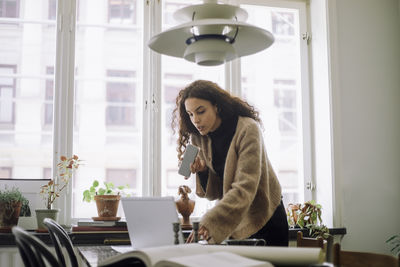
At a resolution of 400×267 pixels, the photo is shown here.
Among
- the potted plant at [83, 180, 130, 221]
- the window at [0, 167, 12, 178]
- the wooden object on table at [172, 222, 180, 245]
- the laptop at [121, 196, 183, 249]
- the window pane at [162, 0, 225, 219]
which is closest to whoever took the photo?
the wooden object on table at [172, 222, 180, 245]

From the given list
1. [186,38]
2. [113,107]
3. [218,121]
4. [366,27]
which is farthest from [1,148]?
[366,27]

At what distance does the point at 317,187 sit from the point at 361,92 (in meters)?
0.75

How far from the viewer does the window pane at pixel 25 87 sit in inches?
134

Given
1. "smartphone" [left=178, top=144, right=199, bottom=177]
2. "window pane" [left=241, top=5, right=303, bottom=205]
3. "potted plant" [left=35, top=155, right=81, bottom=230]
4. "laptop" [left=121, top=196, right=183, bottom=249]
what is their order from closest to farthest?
"laptop" [left=121, top=196, right=183, bottom=249] → "smartphone" [left=178, top=144, right=199, bottom=177] → "potted plant" [left=35, top=155, right=81, bottom=230] → "window pane" [left=241, top=5, right=303, bottom=205]

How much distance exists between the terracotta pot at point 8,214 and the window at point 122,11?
4.59 ft

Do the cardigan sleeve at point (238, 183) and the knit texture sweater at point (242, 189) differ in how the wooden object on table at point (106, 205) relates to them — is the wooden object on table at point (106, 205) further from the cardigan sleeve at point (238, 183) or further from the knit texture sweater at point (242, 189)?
the cardigan sleeve at point (238, 183)

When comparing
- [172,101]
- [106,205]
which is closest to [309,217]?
[172,101]

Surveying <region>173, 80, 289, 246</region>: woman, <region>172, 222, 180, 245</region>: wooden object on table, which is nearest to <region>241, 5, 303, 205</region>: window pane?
<region>173, 80, 289, 246</region>: woman

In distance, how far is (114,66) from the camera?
362 centimetres

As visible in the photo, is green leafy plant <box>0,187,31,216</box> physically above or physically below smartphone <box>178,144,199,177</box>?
below

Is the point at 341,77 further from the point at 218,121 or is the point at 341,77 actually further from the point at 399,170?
the point at 218,121

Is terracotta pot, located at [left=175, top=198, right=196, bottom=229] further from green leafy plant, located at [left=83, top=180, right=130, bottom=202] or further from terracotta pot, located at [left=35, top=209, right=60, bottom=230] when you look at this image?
→ terracotta pot, located at [left=35, top=209, right=60, bottom=230]

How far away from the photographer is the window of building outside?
3.44 m

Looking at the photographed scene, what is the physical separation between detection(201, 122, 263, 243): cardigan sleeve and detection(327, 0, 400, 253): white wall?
168 centimetres
